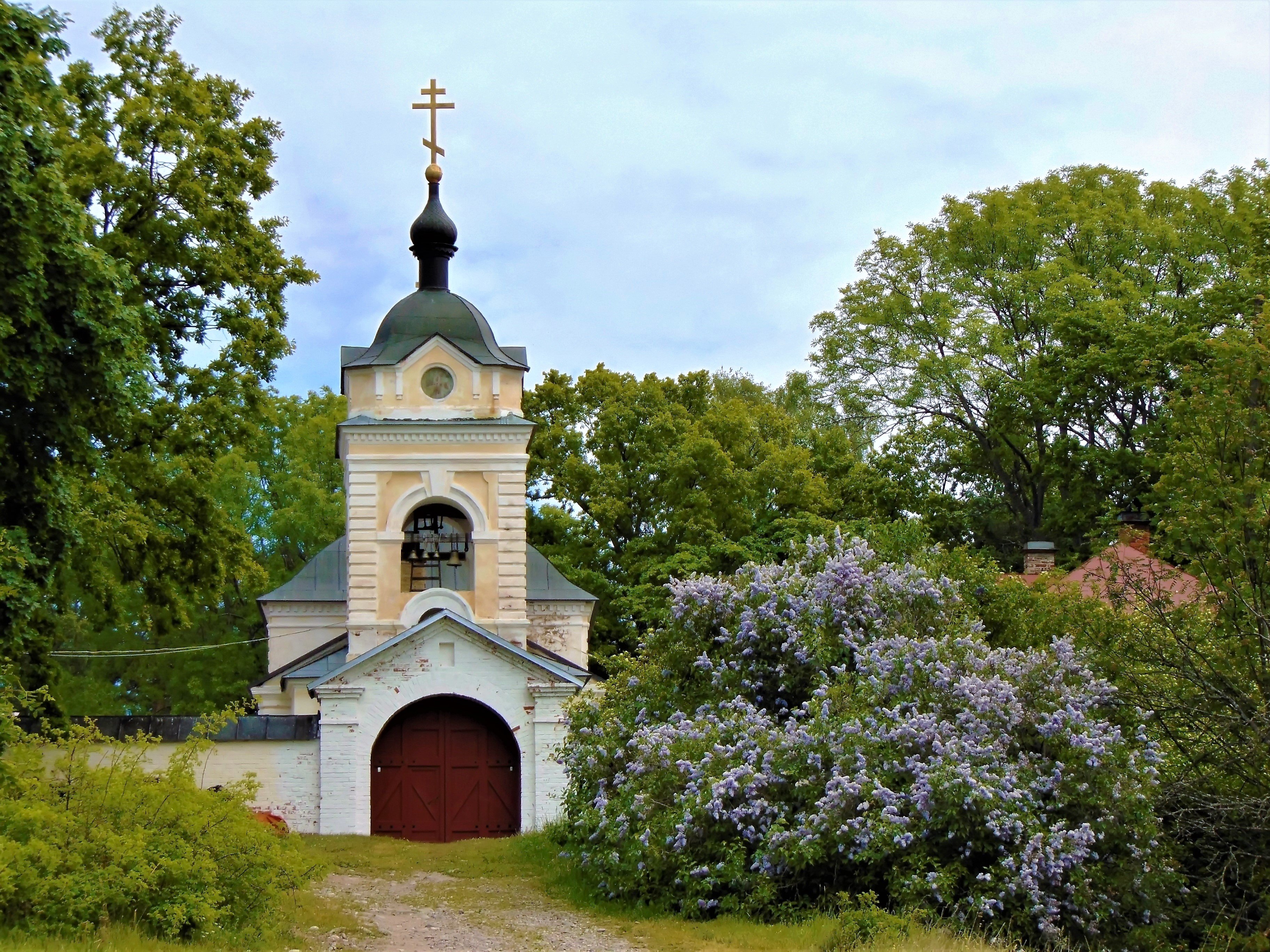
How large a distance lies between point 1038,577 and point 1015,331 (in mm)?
22469

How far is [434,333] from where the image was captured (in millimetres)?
24906

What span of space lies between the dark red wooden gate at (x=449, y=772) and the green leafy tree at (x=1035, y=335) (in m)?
16.9

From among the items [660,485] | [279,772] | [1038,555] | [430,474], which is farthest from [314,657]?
[1038,555]

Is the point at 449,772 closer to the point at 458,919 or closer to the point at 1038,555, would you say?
the point at 458,919

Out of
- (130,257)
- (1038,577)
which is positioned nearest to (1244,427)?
(1038,577)

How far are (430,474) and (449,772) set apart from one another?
4.94 metres

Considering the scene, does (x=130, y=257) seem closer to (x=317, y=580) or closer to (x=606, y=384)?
(x=317, y=580)

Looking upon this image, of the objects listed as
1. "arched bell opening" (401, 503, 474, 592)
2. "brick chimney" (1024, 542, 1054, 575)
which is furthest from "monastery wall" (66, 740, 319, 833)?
"brick chimney" (1024, 542, 1054, 575)

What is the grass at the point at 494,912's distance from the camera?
1043 centimetres

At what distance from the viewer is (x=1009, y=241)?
3906cm

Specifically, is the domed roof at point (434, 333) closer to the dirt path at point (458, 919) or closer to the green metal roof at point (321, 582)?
the green metal roof at point (321, 582)

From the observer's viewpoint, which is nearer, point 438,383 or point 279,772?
point 279,772

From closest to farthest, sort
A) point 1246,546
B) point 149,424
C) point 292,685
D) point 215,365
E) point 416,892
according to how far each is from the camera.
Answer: point 1246,546 → point 416,892 → point 149,424 → point 215,365 → point 292,685

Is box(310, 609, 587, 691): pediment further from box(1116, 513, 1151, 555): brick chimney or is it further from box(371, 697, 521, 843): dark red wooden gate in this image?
box(1116, 513, 1151, 555): brick chimney
